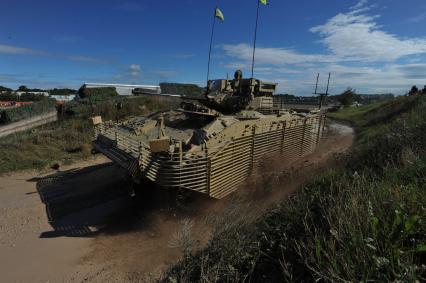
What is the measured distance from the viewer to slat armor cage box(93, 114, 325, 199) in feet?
21.0

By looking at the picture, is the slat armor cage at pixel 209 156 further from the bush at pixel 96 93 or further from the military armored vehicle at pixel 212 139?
the bush at pixel 96 93

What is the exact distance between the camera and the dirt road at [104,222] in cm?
576

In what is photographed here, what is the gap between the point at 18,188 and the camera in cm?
998

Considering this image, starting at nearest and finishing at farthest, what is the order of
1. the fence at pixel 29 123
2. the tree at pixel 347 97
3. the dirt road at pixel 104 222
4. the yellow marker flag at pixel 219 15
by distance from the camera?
the dirt road at pixel 104 222 → the yellow marker flag at pixel 219 15 → the fence at pixel 29 123 → the tree at pixel 347 97

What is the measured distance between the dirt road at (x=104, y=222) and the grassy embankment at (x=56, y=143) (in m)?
1.67

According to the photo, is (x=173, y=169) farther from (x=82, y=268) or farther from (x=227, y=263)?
(x=227, y=263)

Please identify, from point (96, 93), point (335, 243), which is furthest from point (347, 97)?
point (335, 243)

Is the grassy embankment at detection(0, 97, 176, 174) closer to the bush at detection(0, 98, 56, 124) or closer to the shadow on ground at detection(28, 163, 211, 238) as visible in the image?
the shadow on ground at detection(28, 163, 211, 238)

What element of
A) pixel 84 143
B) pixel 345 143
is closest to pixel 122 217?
pixel 84 143

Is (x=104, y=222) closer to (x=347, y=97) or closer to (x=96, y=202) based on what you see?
(x=96, y=202)

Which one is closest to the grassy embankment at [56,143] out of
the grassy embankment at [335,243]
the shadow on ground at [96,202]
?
the shadow on ground at [96,202]

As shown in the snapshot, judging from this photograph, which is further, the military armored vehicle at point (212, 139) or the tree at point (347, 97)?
the tree at point (347, 97)

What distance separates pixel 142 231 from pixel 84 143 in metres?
9.66

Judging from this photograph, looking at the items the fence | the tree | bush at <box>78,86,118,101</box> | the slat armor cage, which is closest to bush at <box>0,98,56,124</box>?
the fence
